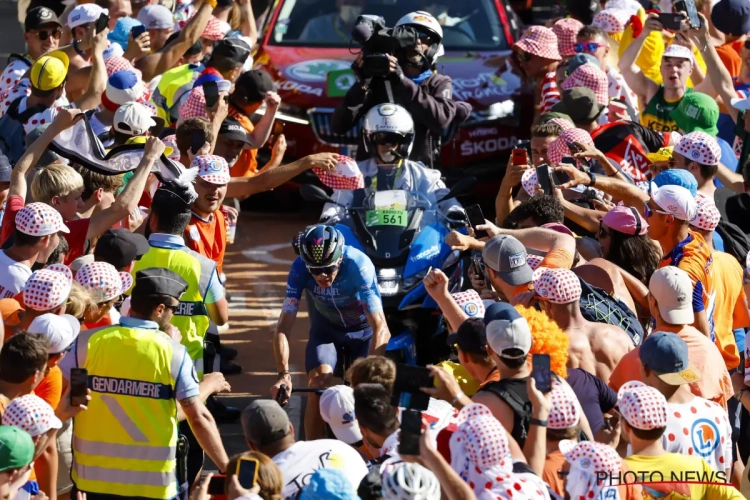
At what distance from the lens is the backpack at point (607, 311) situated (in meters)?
7.17

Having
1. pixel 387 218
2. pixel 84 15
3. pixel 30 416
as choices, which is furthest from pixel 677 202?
pixel 84 15

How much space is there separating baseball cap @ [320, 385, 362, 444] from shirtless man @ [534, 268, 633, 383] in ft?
4.03

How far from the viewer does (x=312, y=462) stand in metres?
5.35

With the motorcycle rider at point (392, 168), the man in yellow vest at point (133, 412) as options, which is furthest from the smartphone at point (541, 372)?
the motorcycle rider at point (392, 168)

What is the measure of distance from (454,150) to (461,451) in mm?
7337

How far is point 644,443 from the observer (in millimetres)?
5469

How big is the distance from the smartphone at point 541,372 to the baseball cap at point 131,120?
4.09 metres

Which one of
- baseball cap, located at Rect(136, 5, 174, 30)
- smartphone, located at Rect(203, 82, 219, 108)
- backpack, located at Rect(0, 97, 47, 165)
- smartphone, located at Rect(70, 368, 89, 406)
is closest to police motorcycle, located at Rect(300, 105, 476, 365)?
smartphone, located at Rect(203, 82, 219, 108)

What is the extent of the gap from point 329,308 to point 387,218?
81 cm

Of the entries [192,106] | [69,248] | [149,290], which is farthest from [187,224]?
[192,106]

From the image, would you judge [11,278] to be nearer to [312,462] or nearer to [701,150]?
[312,462]

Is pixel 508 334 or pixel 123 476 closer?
pixel 508 334

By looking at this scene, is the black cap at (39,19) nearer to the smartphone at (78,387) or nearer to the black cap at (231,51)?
the black cap at (231,51)

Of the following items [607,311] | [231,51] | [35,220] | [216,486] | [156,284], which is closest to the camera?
[216,486]
